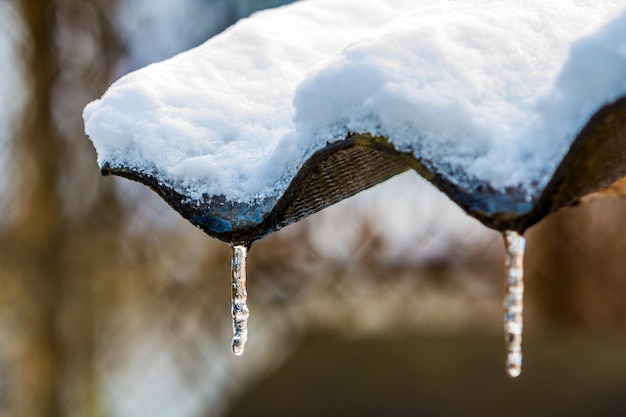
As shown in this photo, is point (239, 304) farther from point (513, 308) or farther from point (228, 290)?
point (228, 290)

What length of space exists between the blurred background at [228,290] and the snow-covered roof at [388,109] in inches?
90.2

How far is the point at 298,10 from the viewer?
109 centimetres

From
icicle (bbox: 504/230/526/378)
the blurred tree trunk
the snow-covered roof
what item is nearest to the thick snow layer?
the snow-covered roof

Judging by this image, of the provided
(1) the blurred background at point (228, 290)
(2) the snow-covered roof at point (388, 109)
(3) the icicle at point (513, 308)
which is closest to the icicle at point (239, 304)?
(2) the snow-covered roof at point (388, 109)

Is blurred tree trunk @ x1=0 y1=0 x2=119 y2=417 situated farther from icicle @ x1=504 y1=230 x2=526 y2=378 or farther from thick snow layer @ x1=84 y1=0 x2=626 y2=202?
icicle @ x1=504 y1=230 x2=526 y2=378

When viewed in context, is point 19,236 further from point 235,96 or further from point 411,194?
point 235,96

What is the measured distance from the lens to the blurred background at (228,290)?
2.92m

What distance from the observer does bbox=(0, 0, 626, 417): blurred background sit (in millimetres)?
2924

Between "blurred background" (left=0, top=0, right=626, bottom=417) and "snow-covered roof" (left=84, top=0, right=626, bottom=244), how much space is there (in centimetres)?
229

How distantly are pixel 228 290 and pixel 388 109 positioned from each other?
2.65 meters

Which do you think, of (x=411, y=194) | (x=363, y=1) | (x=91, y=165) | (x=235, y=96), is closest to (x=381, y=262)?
(x=411, y=194)

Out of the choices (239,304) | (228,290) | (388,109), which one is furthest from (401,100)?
(228,290)

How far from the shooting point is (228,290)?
3.18 m

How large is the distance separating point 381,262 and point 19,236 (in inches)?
68.4
